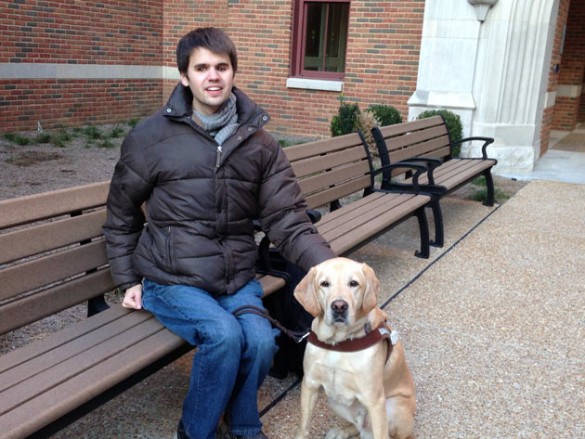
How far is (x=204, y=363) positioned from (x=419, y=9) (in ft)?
31.1

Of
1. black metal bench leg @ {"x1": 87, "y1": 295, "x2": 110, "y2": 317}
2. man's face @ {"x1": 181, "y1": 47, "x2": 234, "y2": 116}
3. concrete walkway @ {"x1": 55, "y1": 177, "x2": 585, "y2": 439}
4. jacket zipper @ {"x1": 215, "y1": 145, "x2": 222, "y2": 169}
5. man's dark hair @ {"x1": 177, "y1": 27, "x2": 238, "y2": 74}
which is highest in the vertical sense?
man's dark hair @ {"x1": 177, "y1": 27, "x2": 238, "y2": 74}

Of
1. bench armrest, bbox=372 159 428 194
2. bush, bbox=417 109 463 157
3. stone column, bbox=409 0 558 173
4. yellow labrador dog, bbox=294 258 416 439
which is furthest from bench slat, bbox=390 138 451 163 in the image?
yellow labrador dog, bbox=294 258 416 439

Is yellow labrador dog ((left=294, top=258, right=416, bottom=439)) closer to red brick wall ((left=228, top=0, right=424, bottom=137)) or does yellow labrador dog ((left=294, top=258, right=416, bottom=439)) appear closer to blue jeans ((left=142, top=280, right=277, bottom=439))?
blue jeans ((left=142, top=280, right=277, bottom=439))

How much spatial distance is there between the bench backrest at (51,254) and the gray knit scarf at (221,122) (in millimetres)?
601

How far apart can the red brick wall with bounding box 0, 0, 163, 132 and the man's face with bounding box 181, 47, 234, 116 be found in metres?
9.02

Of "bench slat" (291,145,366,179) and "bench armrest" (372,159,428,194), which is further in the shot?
"bench armrest" (372,159,428,194)

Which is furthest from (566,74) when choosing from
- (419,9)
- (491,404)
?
(491,404)

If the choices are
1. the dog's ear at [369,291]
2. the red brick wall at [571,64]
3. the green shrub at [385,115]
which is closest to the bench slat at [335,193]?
the dog's ear at [369,291]

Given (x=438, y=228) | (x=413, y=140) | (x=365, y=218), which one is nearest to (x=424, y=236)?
(x=438, y=228)

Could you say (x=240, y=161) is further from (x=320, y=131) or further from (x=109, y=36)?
(x=109, y=36)

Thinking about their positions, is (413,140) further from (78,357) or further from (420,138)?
(78,357)

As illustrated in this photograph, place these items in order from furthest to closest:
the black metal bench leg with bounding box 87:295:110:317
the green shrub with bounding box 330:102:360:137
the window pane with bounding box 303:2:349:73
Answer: the window pane with bounding box 303:2:349:73 < the green shrub with bounding box 330:102:360:137 < the black metal bench leg with bounding box 87:295:110:317

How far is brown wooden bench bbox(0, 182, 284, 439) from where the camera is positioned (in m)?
2.20

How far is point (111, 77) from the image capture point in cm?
1281
